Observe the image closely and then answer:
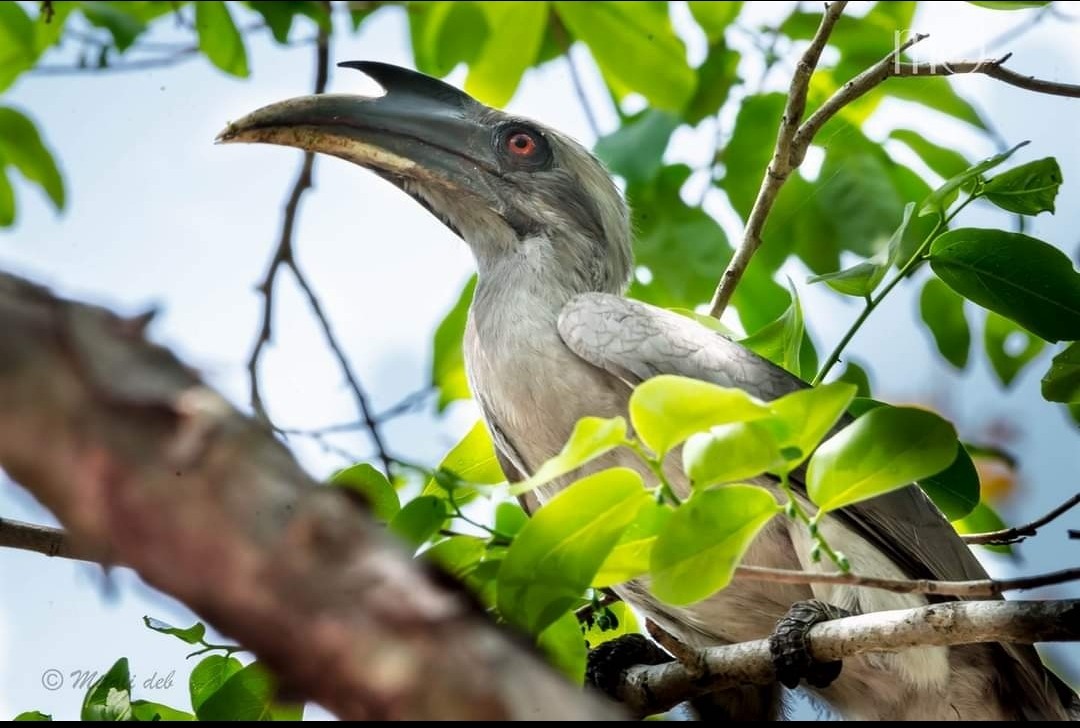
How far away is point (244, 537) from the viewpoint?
134cm

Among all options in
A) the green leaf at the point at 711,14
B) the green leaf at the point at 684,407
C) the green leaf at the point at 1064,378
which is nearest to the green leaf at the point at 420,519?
the green leaf at the point at 684,407

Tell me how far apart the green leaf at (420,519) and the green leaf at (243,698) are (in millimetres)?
548

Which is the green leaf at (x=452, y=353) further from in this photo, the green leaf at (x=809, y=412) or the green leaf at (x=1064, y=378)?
the green leaf at (x=809, y=412)

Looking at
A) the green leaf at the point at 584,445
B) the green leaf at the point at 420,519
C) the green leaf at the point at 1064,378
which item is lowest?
the green leaf at the point at 420,519

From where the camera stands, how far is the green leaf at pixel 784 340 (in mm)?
3572

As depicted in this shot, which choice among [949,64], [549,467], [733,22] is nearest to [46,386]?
[549,467]

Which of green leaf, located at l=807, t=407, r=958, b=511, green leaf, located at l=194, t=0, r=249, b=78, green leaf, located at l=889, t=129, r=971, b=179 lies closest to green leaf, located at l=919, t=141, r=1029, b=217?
green leaf, located at l=807, t=407, r=958, b=511

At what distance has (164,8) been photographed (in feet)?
17.8

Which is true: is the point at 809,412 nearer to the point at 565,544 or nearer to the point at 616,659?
the point at 565,544

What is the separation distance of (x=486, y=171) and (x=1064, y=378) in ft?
6.81

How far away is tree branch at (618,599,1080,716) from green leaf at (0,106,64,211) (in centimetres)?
281

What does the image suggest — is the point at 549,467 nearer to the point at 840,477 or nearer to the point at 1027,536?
the point at 840,477

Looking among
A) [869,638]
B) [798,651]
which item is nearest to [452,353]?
[798,651]

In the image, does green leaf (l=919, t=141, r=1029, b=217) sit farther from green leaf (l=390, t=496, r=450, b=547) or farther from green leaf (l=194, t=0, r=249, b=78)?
green leaf (l=194, t=0, r=249, b=78)
